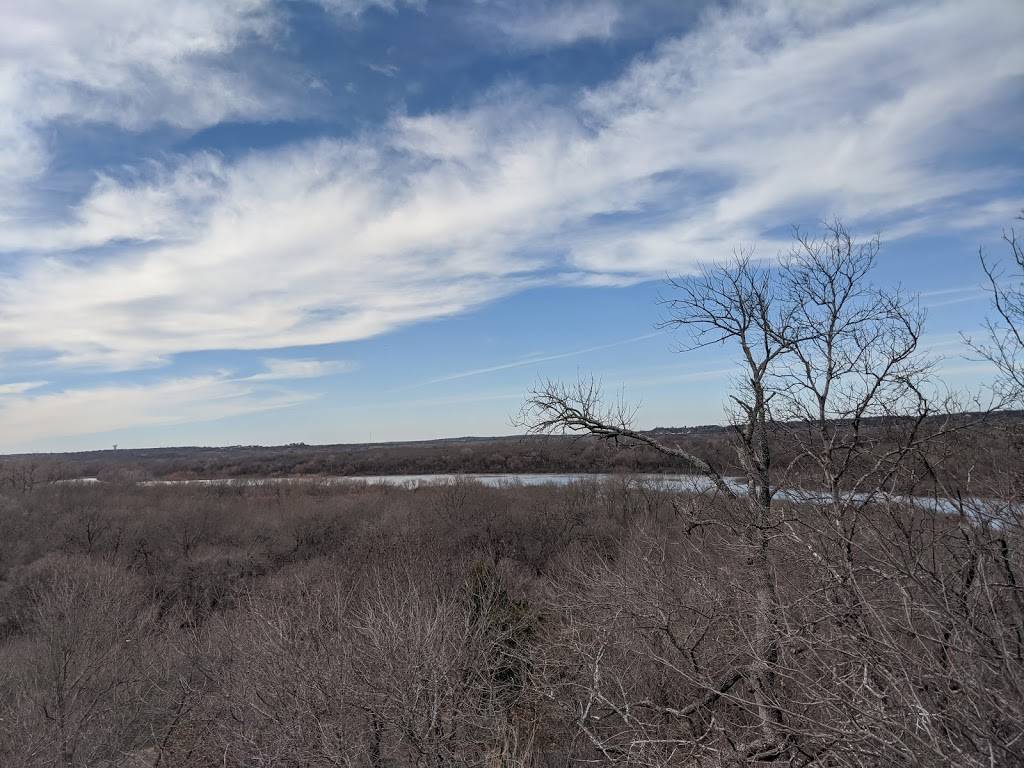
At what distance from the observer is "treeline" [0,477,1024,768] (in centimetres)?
527

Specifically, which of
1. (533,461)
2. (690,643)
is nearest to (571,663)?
(690,643)

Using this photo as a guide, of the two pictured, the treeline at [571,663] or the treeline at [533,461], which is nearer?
the treeline at [571,663]

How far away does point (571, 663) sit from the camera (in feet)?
46.1

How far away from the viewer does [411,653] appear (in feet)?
A: 43.4

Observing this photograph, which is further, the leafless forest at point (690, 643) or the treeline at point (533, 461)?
the treeline at point (533, 461)

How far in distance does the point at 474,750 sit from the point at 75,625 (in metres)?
16.3

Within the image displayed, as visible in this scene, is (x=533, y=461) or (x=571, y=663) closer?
(x=571, y=663)

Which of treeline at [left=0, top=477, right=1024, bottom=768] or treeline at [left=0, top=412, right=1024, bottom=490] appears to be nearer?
treeline at [left=0, top=477, right=1024, bottom=768]

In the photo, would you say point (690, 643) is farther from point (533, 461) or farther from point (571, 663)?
point (533, 461)

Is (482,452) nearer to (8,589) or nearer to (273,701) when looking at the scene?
(8,589)

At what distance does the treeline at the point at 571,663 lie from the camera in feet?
17.3

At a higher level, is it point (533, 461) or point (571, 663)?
point (533, 461)

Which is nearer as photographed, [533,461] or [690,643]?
[690,643]

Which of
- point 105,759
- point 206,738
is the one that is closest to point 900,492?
point 206,738
